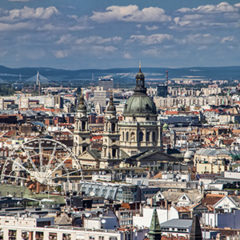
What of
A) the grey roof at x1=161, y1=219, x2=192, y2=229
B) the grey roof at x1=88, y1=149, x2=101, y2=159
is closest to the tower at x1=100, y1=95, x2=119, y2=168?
the grey roof at x1=88, y1=149, x2=101, y2=159

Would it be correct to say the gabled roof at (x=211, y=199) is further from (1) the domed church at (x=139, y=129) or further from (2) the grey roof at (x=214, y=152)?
(2) the grey roof at (x=214, y=152)

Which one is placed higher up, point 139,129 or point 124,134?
point 139,129

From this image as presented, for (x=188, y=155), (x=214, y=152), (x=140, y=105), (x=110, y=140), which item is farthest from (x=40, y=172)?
(x=214, y=152)

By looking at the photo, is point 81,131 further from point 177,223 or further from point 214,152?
point 177,223

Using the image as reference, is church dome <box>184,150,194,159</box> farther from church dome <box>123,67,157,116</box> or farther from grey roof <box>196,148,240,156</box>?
church dome <box>123,67,157,116</box>

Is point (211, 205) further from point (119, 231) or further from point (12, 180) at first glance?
point (12, 180)

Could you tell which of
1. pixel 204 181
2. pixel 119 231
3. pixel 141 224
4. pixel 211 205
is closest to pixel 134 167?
pixel 204 181

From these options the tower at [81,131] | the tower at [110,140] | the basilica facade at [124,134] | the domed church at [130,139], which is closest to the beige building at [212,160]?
the domed church at [130,139]
